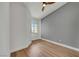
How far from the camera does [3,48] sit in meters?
2.27

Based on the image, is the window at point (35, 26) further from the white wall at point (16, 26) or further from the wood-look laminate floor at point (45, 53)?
the wood-look laminate floor at point (45, 53)

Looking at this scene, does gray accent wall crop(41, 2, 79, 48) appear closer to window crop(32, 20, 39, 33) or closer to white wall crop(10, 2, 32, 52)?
window crop(32, 20, 39, 33)

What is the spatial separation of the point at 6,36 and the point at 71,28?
323 centimetres

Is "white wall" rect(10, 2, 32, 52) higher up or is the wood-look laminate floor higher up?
"white wall" rect(10, 2, 32, 52)

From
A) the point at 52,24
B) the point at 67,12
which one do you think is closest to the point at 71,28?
the point at 67,12

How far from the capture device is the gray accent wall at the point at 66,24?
4.12 m

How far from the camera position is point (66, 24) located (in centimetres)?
469

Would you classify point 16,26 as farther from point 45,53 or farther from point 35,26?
point 35,26

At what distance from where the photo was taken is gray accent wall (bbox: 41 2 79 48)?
4124mm

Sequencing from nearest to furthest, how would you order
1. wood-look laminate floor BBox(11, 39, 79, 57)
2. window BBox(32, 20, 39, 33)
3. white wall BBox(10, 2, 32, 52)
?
1. wood-look laminate floor BBox(11, 39, 79, 57)
2. white wall BBox(10, 2, 32, 52)
3. window BBox(32, 20, 39, 33)

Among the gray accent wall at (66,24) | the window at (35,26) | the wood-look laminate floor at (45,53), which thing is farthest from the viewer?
the window at (35,26)

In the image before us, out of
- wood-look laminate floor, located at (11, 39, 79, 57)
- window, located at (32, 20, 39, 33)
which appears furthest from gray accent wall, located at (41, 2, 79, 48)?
window, located at (32, 20, 39, 33)

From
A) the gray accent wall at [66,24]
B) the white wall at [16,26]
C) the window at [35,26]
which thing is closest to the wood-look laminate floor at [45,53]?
the white wall at [16,26]

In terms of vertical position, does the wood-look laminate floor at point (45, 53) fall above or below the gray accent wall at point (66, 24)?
below
